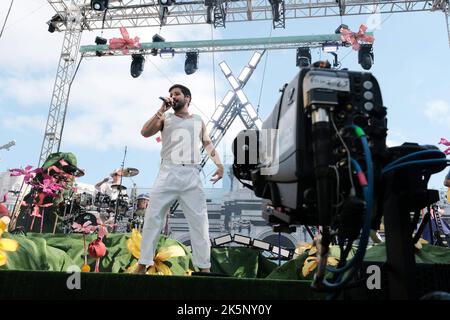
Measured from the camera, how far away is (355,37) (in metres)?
10.8

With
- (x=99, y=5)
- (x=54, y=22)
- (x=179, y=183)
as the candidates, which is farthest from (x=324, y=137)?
(x=54, y=22)

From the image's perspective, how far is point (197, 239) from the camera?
2473 millimetres

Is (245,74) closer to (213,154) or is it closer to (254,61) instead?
(254,61)

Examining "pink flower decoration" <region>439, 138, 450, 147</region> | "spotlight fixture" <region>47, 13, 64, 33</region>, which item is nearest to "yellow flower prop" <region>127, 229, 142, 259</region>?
"pink flower decoration" <region>439, 138, 450, 147</region>

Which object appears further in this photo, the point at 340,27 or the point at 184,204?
the point at 340,27

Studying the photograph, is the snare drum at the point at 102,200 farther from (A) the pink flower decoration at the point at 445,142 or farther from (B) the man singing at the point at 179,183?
(A) the pink flower decoration at the point at 445,142

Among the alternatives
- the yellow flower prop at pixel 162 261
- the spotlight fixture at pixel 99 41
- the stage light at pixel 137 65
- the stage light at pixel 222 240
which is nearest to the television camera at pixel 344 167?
the yellow flower prop at pixel 162 261

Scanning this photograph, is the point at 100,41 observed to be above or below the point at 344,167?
above

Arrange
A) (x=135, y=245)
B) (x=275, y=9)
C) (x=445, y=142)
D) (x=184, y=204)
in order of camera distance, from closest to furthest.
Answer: (x=184, y=204) < (x=135, y=245) < (x=445, y=142) < (x=275, y=9)

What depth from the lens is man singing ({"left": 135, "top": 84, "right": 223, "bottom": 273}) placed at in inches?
94.3

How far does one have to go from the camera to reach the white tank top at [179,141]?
253 cm

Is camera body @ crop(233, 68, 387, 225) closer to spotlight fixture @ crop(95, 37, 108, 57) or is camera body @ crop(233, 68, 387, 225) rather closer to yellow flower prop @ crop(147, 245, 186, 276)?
yellow flower prop @ crop(147, 245, 186, 276)

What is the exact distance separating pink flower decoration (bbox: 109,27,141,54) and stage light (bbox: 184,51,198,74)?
1855 mm

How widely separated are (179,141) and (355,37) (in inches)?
403
